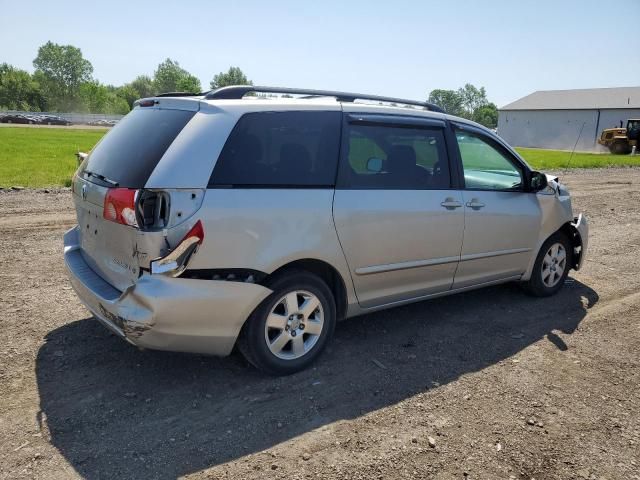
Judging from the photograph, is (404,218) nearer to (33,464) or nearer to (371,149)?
(371,149)

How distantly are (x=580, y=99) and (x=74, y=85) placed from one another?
10467cm

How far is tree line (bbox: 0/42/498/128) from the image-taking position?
102 meters

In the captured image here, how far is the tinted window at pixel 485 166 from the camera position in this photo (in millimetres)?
4719

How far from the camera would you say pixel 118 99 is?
366 ft

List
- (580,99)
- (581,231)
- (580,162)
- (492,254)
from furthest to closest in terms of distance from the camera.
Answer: (580,99) < (580,162) < (581,231) < (492,254)

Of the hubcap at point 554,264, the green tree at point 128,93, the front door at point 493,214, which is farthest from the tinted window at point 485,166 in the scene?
the green tree at point 128,93

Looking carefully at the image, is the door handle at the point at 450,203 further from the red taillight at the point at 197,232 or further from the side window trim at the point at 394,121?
the red taillight at the point at 197,232

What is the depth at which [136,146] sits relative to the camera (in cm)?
354

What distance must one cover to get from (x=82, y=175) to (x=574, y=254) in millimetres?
5067

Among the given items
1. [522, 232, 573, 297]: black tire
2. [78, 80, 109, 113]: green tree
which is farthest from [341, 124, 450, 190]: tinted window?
[78, 80, 109, 113]: green tree

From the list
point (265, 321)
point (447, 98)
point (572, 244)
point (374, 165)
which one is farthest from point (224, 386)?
point (447, 98)

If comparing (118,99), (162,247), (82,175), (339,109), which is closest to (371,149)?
(339,109)

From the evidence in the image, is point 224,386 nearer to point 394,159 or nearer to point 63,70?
point 394,159

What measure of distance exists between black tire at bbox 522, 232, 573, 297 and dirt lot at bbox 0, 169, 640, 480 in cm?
40
